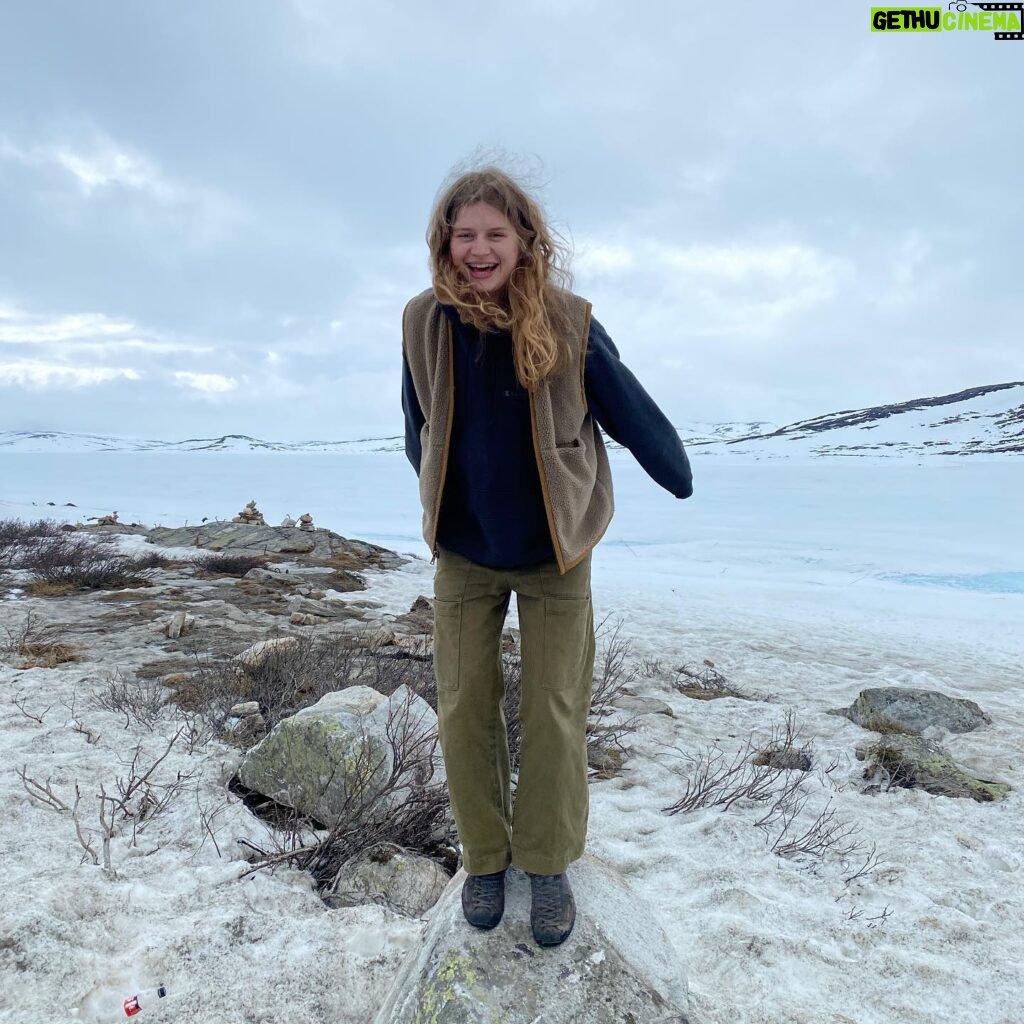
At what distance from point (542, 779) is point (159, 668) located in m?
4.29

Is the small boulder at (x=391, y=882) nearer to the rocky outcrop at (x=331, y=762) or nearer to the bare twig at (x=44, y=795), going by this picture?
the rocky outcrop at (x=331, y=762)

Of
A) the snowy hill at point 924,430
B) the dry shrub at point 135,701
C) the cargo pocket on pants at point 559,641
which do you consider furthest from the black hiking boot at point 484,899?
the snowy hill at point 924,430

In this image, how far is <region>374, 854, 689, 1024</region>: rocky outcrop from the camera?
1.73 metres

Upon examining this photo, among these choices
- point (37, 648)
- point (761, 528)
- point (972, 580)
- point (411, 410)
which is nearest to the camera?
point (411, 410)

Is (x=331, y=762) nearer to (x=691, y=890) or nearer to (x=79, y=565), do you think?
(x=691, y=890)

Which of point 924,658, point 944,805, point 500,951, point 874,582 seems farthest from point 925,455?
point 500,951

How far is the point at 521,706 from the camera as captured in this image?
1.87m

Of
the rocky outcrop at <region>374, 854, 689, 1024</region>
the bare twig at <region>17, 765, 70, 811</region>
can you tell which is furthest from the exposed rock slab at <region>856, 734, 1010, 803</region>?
the bare twig at <region>17, 765, 70, 811</region>

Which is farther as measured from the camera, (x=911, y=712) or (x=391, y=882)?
(x=911, y=712)

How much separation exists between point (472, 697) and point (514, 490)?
56 cm

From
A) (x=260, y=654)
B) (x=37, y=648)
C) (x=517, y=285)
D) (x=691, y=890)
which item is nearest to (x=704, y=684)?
(x=691, y=890)

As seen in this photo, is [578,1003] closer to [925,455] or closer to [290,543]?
[290,543]

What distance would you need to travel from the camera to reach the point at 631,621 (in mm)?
8891

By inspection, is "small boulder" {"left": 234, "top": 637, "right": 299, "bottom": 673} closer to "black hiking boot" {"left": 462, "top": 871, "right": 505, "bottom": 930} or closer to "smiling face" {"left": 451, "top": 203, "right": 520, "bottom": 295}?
"black hiking boot" {"left": 462, "top": 871, "right": 505, "bottom": 930}
